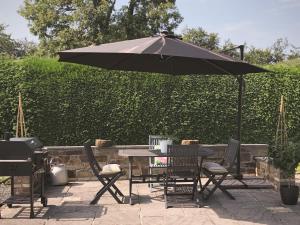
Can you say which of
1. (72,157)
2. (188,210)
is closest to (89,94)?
(72,157)

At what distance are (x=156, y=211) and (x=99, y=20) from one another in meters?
13.6

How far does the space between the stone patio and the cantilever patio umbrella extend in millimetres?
1954

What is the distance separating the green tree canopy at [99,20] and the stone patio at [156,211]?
11923 millimetres

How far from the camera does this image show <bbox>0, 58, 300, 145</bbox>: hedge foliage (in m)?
9.11

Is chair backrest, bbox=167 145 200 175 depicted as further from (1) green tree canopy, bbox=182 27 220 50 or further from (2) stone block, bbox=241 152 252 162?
(1) green tree canopy, bbox=182 27 220 50

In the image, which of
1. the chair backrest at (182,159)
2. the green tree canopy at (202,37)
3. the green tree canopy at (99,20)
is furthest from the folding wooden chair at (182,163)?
the green tree canopy at (202,37)

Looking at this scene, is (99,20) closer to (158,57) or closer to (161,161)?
(161,161)

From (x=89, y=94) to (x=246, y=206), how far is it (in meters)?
4.51

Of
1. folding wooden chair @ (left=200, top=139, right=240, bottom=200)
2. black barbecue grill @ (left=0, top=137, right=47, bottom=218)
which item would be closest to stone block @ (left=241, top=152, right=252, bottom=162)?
folding wooden chair @ (left=200, top=139, right=240, bottom=200)

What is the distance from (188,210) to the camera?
19.3 feet

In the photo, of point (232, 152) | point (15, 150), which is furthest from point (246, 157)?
point (15, 150)

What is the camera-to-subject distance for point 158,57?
21.3 ft

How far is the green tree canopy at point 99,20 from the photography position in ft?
58.9

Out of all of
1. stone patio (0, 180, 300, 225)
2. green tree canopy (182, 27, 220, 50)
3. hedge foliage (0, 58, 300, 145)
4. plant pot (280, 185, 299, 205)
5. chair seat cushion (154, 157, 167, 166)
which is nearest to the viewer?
stone patio (0, 180, 300, 225)
